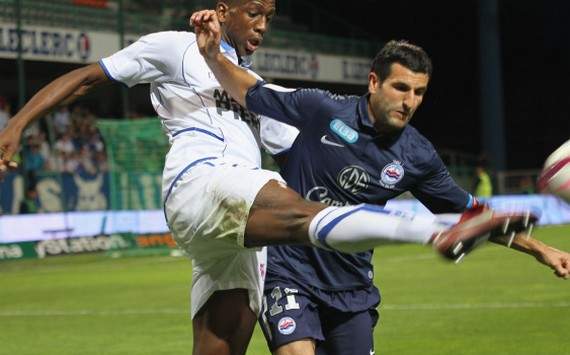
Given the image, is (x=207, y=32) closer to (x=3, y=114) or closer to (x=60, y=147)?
(x=60, y=147)

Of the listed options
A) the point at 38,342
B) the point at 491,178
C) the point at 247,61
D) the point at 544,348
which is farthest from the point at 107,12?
the point at 247,61

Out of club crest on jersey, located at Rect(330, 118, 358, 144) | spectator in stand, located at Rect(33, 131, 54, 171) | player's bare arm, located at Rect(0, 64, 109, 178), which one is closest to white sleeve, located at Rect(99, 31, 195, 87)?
player's bare arm, located at Rect(0, 64, 109, 178)

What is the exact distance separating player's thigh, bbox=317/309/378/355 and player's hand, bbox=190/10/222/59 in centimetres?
153

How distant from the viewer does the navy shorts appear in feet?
18.6

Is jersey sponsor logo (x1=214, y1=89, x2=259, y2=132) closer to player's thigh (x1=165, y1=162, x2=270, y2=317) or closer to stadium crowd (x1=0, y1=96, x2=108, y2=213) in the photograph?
player's thigh (x1=165, y1=162, x2=270, y2=317)

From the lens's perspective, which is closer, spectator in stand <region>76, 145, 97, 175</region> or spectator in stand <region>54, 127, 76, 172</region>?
spectator in stand <region>76, 145, 97, 175</region>

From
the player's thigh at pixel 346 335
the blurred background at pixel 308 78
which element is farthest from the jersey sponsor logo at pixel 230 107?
the blurred background at pixel 308 78

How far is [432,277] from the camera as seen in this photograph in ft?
51.4

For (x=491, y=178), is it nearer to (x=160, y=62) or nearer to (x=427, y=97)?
(x=427, y=97)

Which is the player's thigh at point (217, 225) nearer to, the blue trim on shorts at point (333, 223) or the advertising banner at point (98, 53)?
the blue trim on shorts at point (333, 223)

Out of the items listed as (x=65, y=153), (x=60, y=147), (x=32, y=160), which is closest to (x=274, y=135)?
(x=32, y=160)

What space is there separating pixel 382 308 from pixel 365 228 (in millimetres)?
7879

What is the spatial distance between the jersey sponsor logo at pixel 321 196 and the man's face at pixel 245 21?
833 mm

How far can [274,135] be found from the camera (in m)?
5.84
